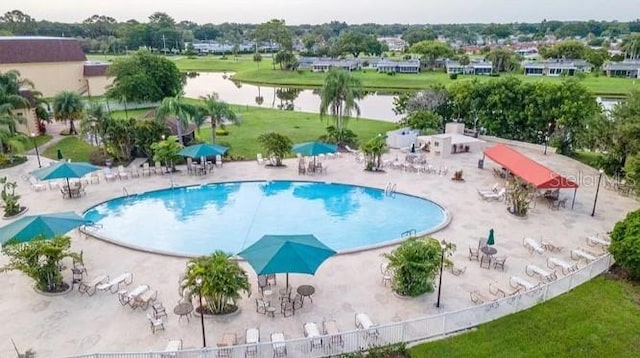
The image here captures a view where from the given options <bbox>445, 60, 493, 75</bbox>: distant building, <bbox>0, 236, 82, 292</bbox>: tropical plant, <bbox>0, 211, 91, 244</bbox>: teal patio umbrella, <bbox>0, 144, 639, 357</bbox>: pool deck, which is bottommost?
<bbox>0, 144, 639, 357</bbox>: pool deck

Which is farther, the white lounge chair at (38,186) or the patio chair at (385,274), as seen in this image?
the white lounge chair at (38,186)

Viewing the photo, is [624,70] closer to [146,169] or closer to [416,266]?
[146,169]

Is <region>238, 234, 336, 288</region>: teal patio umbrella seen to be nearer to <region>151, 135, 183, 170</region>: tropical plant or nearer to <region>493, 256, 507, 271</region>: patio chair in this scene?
<region>493, 256, 507, 271</region>: patio chair

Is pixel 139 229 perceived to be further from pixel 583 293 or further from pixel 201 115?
pixel 583 293

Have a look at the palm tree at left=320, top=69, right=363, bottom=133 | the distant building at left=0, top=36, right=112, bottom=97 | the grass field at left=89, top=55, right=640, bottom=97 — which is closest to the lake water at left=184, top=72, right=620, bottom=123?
the grass field at left=89, top=55, right=640, bottom=97

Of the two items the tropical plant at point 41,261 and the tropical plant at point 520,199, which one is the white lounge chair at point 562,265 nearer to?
the tropical plant at point 520,199

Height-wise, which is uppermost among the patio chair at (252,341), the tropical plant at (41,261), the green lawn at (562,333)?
the tropical plant at (41,261)


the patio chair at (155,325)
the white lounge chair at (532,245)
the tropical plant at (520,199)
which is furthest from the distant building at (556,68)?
the patio chair at (155,325)

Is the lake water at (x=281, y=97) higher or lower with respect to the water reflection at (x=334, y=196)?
higher
